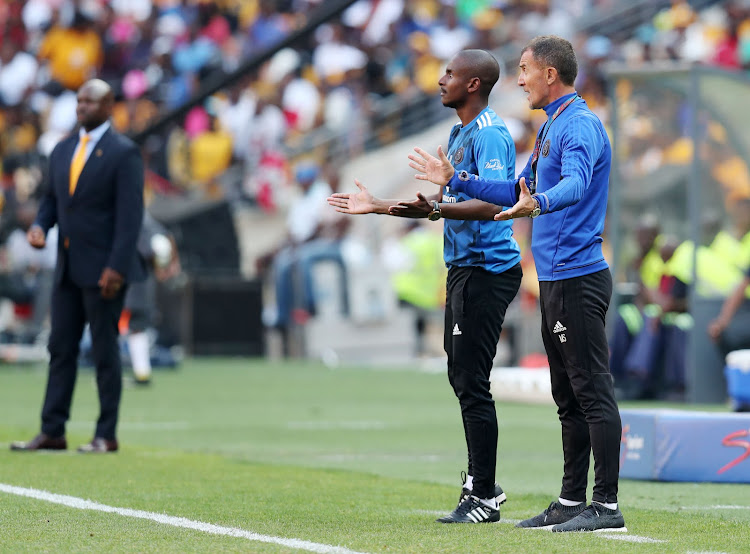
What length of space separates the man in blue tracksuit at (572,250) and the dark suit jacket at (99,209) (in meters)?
3.84

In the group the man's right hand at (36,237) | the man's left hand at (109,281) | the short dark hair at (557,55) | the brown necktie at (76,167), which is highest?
the short dark hair at (557,55)

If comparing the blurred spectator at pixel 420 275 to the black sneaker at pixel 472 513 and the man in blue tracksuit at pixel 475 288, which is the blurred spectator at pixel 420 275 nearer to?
the man in blue tracksuit at pixel 475 288

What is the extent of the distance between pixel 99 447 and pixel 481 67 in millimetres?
4229

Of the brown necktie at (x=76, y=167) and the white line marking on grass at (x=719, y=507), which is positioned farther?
the brown necktie at (x=76, y=167)

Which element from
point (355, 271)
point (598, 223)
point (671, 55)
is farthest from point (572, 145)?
point (671, 55)

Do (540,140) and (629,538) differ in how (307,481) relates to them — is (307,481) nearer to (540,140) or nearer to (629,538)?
(629,538)

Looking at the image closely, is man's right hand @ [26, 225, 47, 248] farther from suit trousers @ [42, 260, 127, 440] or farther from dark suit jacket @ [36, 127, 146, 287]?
suit trousers @ [42, 260, 127, 440]

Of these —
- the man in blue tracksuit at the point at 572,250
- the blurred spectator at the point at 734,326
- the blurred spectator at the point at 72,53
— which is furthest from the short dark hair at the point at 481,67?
the blurred spectator at the point at 72,53

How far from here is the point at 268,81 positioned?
96.3 feet

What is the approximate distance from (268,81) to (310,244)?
6533mm

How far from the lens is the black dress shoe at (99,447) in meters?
9.89

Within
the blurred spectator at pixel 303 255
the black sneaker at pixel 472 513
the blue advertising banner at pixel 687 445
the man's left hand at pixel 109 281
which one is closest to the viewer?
the black sneaker at pixel 472 513

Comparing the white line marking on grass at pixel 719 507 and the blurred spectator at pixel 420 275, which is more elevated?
the blurred spectator at pixel 420 275

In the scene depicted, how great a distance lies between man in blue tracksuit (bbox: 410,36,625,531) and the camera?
21.1 feet
